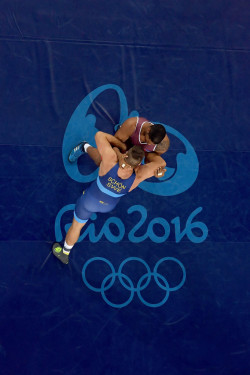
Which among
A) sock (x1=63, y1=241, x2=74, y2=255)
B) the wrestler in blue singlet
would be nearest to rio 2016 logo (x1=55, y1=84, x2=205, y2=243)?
sock (x1=63, y1=241, x2=74, y2=255)

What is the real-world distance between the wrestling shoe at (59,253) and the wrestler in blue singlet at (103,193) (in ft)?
2.17

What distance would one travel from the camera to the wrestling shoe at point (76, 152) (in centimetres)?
388

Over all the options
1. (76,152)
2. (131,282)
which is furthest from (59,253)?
(76,152)

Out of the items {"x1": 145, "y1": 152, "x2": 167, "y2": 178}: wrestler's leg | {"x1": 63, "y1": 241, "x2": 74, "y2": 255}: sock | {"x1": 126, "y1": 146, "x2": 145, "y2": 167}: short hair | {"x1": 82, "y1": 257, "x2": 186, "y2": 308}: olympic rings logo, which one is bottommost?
{"x1": 82, "y1": 257, "x2": 186, "y2": 308}: olympic rings logo

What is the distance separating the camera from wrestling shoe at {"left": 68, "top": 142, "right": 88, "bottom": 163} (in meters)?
3.88

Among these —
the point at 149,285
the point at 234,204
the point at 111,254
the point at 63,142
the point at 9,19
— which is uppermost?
the point at 9,19

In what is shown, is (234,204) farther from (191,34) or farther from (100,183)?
(191,34)

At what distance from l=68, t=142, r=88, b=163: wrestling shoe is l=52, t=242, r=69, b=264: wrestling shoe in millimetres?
1181

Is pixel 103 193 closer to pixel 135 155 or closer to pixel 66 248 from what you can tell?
pixel 135 155

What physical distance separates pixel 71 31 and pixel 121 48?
0.77 metres

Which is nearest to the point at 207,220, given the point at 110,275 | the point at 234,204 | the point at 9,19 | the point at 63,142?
the point at 234,204

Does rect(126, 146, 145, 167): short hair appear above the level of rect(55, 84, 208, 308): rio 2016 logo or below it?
above

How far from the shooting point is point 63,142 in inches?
162

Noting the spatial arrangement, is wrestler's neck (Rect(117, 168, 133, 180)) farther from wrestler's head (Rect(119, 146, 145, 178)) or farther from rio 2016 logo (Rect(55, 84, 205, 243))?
rio 2016 logo (Rect(55, 84, 205, 243))
